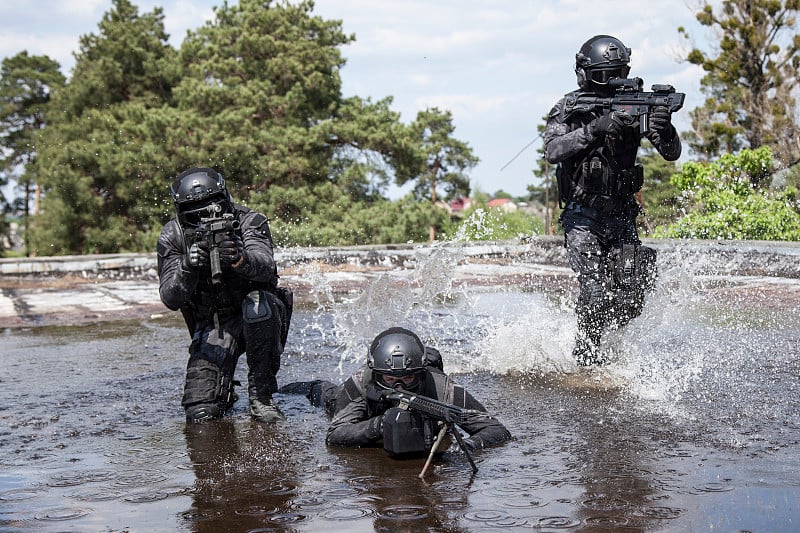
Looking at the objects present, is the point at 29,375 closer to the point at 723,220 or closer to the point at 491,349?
the point at 491,349

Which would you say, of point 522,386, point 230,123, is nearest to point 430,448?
point 522,386

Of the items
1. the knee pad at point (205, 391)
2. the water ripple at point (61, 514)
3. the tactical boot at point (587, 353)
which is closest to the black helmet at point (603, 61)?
the tactical boot at point (587, 353)

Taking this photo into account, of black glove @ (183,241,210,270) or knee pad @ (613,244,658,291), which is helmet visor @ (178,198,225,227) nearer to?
black glove @ (183,241,210,270)

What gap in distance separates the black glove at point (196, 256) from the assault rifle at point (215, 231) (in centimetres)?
3

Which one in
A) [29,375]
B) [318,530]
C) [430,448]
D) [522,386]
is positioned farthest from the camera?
[29,375]

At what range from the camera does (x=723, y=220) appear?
15.5 meters

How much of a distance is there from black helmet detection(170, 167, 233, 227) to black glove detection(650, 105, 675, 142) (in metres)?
2.53

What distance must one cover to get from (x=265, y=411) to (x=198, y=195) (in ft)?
4.01

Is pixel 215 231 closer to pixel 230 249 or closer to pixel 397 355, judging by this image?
pixel 230 249

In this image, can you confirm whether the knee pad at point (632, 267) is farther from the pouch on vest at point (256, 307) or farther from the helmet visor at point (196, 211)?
the helmet visor at point (196, 211)

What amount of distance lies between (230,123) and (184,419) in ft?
62.4

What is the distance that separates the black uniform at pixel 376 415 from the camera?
14.1 ft

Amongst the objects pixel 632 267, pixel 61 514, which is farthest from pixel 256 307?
pixel 632 267

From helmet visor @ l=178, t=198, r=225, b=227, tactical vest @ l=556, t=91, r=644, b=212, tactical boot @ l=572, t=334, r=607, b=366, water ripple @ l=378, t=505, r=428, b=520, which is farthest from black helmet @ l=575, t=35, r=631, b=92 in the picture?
water ripple @ l=378, t=505, r=428, b=520
